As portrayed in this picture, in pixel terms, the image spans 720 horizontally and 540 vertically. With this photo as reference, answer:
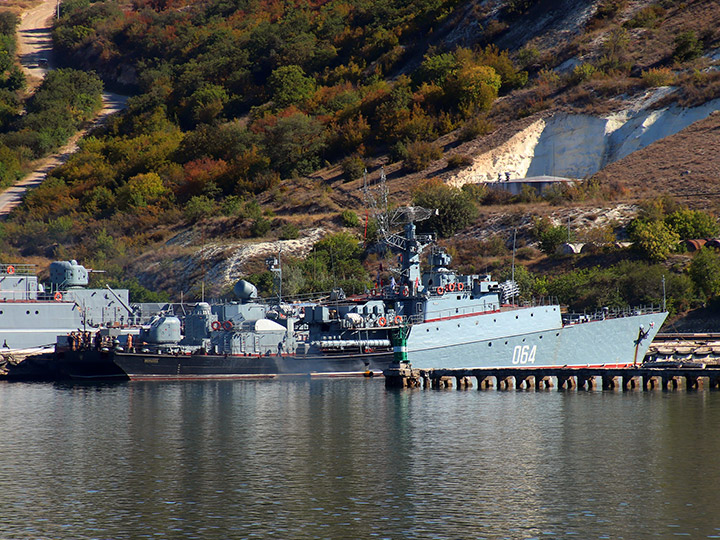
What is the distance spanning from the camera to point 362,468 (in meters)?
31.7

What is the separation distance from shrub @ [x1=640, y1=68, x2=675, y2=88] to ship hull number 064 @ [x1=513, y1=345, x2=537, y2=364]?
53.5 m

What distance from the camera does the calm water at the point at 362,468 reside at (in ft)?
82.7

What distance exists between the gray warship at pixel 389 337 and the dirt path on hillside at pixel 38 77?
67629 mm

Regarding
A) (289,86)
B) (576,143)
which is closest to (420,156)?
(576,143)

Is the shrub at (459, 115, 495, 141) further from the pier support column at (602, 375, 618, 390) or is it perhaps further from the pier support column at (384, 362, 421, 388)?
the pier support column at (384, 362, 421, 388)

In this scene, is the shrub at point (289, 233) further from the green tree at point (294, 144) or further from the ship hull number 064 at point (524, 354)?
the ship hull number 064 at point (524, 354)

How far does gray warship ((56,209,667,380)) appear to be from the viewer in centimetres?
5853

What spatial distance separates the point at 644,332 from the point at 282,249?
4090cm

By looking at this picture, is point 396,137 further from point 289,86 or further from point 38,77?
point 38,77

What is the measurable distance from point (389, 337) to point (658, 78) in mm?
55663

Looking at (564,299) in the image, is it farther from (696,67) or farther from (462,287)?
(696,67)

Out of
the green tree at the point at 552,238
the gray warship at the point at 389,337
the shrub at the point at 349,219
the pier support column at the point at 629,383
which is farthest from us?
the shrub at the point at 349,219

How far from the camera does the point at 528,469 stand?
3142 centimetres

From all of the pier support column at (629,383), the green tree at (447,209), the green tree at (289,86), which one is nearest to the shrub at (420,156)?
the green tree at (447,209)
